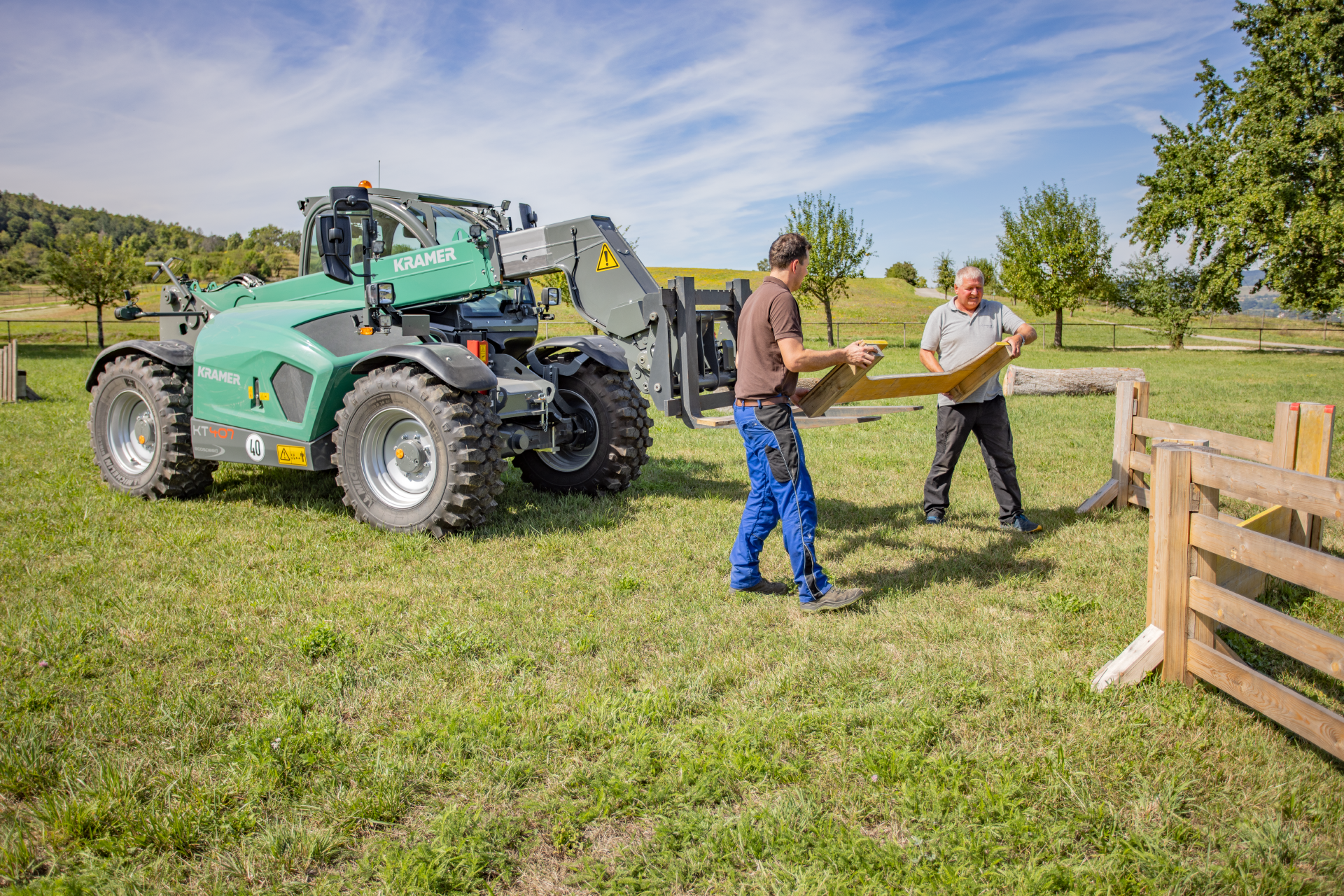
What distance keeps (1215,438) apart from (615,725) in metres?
5.16

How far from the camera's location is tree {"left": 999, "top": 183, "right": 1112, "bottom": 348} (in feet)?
120

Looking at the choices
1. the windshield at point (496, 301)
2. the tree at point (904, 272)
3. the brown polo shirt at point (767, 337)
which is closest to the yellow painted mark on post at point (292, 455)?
the windshield at point (496, 301)

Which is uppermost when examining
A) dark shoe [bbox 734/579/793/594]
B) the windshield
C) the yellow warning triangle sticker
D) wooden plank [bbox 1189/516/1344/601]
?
the yellow warning triangle sticker

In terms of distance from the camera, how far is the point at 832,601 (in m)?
4.77

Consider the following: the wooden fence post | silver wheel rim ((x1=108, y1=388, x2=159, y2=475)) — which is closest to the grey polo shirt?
silver wheel rim ((x1=108, y1=388, x2=159, y2=475))

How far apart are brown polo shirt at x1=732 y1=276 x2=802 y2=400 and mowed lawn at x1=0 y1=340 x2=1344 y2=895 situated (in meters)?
1.35

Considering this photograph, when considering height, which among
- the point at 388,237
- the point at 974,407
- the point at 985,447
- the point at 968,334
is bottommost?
the point at 985,447

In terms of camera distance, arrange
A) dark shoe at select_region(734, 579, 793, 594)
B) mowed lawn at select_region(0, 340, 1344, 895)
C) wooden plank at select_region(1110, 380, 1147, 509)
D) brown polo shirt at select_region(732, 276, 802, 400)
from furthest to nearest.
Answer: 1. wooden plank at select_region(1110, 380, 1147, 509)
2. dark shoe at select_region(734, 579, 793, 594)
3. brown polo shirt at select_region(732, 276, 802, 400)
4. mowed lawn at select_region(0, 340, 1344, 895)

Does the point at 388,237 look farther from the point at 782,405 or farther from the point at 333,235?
the point at 782,405

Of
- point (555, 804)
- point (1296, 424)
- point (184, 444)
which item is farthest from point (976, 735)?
point (184, 444)

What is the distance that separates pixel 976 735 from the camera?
136 inches

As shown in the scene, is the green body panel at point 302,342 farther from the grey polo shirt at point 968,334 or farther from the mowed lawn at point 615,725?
the grey polo shirt at point 968,334

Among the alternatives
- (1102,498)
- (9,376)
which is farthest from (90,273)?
(1102,498)

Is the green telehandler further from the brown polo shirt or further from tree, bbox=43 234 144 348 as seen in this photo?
tree, bbox=43 234 144 348
